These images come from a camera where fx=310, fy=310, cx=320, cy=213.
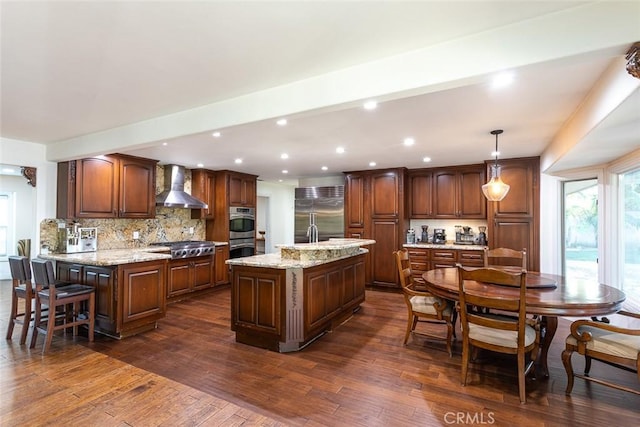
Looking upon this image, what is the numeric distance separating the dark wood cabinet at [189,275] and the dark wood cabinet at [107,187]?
95 cm

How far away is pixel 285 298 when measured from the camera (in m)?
3.16

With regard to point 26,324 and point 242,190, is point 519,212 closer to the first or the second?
point 242,190

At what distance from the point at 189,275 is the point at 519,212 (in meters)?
5.61

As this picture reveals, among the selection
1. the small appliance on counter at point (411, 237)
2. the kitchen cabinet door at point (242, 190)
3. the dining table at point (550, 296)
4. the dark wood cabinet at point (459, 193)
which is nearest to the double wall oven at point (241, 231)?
the kitchen cabinet door at point (242, 190)

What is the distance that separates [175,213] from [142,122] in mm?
2949

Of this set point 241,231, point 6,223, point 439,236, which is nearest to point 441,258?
point 439,236

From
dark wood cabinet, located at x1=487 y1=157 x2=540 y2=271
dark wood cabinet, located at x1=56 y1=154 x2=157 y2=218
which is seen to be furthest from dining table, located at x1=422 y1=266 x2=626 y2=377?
dark wood cabinet, located at x1=56 y1=154 x2=157 y2=218

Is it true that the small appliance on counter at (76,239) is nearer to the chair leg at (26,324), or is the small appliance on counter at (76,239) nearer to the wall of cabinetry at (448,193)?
the chair leg at (26,324)

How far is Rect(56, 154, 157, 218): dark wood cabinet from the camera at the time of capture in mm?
4145

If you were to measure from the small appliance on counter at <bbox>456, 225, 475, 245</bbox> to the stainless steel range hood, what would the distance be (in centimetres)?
485

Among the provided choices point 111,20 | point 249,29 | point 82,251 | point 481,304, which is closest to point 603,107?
point 481,304

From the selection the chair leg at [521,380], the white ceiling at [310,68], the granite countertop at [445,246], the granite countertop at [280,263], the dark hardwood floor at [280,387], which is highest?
the white ceiling at [310,68]

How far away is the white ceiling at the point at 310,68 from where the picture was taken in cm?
153

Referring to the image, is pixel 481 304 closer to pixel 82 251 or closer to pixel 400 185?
pixel 400 185
